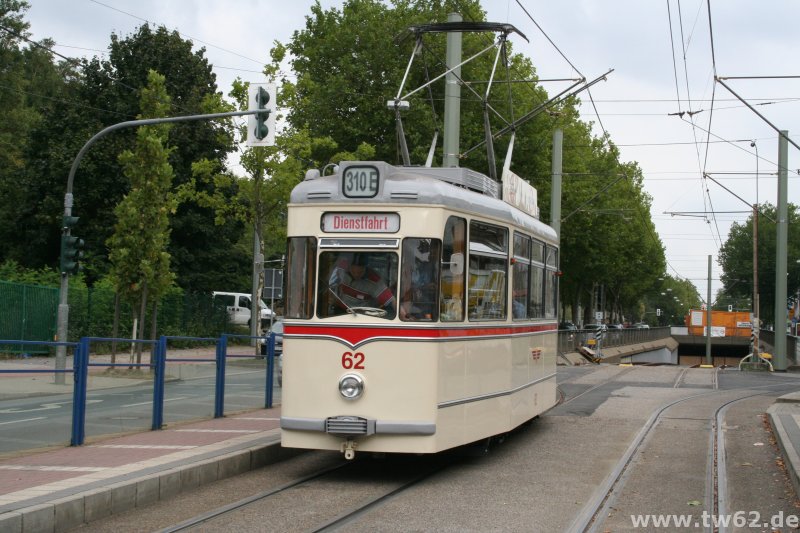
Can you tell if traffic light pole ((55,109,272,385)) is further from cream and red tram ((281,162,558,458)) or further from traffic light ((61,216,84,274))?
cream and red tram ((281,162,558,458))

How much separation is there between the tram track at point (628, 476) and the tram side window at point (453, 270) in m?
2.31

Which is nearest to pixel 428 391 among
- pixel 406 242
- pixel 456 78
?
pixel 406 242

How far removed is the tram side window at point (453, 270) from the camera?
10328 millimetres

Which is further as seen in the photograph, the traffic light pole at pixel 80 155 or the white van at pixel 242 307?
the white van at pixel 242 307

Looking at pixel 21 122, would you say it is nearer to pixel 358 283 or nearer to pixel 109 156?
pixel 109 156

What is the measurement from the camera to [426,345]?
1005cm

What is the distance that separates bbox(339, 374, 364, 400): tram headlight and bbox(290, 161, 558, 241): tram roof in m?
1.78

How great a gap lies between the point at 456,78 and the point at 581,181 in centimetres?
3380

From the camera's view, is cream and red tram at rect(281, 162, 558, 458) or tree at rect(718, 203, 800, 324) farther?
tree at rect(718, 203, 800, 324)

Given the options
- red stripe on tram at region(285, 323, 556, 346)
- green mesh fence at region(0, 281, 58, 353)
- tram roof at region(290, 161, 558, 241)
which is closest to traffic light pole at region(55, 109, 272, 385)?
green mesh fence at region(0, 281, 58, 353)

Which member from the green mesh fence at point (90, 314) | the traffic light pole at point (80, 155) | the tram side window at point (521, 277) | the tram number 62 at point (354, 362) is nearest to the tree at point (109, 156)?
the green mesh fence at point (90, 314)

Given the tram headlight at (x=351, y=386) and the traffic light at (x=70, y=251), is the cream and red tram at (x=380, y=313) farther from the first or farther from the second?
the traffic light at (x=70, y=251)

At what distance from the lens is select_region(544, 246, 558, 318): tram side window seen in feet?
47.8

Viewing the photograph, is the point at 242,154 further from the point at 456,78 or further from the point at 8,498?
the point at 8,498
